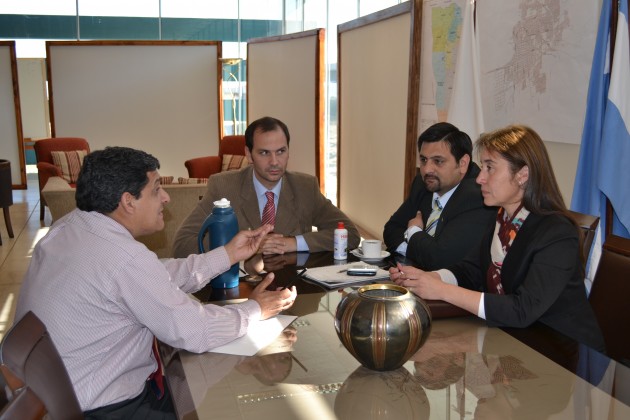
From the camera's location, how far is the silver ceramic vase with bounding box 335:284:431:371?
1.54m

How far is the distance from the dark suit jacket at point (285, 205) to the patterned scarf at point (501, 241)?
849mm

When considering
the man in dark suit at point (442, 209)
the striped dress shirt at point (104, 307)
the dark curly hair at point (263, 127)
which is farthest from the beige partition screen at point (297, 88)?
the striped dress shirt at point (104, 307)

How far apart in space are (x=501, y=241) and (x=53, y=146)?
6965mm

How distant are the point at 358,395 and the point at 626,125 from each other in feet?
6.57

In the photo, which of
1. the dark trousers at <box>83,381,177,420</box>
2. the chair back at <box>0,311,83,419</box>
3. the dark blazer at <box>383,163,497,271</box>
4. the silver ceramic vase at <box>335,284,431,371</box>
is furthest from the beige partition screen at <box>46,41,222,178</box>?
the chair back at <box>0,311,83,419</box>

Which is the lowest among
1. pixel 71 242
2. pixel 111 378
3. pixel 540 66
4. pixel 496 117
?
pixel 111 378

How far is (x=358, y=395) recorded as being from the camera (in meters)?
1.47

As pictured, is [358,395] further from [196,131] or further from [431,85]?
[196,131]

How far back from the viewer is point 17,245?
21.7 feet

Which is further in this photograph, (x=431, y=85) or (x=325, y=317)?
(x=431, y=85)

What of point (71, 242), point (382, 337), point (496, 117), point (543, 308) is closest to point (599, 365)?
point (543, 308)

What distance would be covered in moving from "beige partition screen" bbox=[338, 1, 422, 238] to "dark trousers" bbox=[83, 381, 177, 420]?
3880mm

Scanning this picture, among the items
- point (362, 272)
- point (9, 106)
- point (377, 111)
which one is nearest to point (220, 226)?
point (362, 272)

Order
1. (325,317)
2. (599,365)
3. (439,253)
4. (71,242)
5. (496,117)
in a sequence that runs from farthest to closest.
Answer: (496,117) → (439,253) → (325,317) → (71,242) → (599,365)
